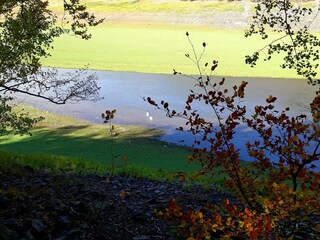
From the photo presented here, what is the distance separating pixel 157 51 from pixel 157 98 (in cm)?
2131

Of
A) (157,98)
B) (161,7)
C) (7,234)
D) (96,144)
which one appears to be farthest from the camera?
(161,7)

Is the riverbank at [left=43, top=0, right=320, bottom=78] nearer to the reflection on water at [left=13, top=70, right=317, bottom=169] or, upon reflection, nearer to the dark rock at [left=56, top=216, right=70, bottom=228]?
the reflection on water at [left=13, top=70, right=317, bottom=169]

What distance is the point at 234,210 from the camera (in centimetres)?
429

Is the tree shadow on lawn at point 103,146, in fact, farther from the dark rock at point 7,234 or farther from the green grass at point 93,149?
the dark rock at point 7,234

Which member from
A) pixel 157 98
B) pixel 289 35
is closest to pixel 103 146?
pixel 157 98

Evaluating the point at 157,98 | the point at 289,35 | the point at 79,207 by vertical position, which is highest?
the point at 289,35

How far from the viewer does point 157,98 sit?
27391 millimetres

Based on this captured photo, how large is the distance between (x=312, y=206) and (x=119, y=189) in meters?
5.67

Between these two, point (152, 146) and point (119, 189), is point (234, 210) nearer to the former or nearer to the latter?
point (119, 189)

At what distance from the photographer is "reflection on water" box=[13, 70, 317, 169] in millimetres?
23156

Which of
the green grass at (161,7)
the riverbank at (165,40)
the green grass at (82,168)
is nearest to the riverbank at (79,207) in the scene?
the green grass at (82,168)

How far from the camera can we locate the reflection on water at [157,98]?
23156mm

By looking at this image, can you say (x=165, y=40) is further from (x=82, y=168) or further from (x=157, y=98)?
(x=82, y=168)

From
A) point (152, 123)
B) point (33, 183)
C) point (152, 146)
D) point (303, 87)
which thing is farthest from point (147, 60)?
point (33, 183)
